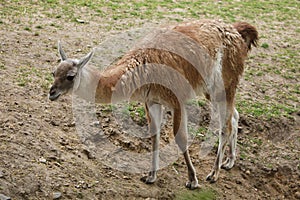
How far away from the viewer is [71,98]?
272 inches

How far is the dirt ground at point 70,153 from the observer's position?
5.12m

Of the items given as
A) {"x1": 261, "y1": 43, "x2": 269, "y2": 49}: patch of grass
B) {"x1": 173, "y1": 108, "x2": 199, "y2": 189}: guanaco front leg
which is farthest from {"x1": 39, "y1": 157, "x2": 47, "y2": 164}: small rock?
{"x1": 261, "y1": 43, "x2": 269, "y2": 49}: patch of grass

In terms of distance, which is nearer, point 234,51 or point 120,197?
point 120,197

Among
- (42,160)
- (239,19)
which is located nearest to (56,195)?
(42,160)

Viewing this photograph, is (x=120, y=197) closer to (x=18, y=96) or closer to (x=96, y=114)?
(x=96, y=114)

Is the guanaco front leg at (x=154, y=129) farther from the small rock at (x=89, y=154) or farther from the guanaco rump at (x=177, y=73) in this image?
the small rock at (x=89, y=154)

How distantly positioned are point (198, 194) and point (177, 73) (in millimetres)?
1492

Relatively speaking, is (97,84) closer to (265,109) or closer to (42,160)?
(42,160)

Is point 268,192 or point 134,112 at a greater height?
point 134,112

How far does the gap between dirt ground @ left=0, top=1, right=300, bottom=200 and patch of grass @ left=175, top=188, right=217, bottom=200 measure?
2.1 inches

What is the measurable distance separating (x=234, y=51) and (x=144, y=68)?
1328mm

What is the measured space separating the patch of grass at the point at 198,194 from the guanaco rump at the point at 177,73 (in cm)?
9

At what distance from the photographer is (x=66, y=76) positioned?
16.3 ft

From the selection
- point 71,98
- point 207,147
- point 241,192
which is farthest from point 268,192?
point 71,98
